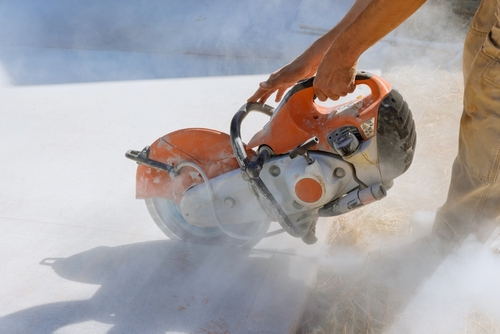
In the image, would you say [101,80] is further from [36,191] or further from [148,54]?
[36,191]

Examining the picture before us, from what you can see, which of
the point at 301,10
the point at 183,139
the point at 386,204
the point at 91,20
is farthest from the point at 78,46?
the point at 386,204

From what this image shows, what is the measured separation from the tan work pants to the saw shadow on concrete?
2.12ft

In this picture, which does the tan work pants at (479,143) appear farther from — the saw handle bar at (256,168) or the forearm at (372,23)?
the saw handle bar at (256,168)

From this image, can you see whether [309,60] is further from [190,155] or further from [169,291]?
[169,291]

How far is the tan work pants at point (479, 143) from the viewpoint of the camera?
1.60 meters

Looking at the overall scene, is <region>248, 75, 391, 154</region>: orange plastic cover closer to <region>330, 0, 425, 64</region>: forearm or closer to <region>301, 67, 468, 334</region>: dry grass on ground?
<region>330, 0, 425, 64</region>: forearm

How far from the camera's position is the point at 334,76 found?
1610 mm

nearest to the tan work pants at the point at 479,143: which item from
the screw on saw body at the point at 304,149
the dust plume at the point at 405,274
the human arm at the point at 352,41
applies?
the dust plume at the point at 405,274

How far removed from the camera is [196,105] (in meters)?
3.34

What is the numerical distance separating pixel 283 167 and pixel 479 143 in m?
0.69

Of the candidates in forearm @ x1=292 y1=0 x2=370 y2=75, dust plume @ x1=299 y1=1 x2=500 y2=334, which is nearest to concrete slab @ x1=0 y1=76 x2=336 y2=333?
dust plume @ x1=299 y1=1 x2=500 y2=334

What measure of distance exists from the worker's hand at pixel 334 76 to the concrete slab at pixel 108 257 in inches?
30.1

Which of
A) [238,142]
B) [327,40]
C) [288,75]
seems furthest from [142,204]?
[327,40]

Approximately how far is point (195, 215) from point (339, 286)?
645 mm
